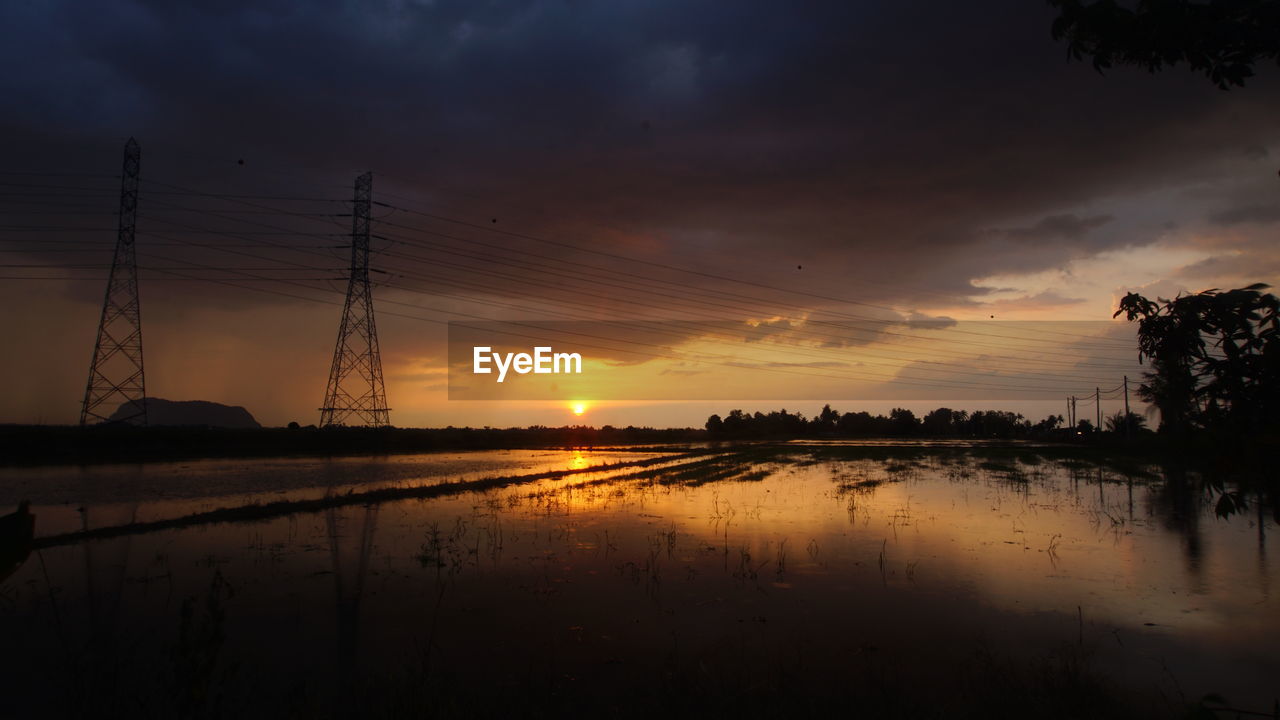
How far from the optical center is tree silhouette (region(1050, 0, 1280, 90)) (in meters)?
3.64

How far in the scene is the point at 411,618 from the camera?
8789mm

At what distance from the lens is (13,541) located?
12.3ft

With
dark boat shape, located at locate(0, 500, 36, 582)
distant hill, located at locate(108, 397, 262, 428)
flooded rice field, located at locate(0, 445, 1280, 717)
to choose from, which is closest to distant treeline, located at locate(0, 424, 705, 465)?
flooded rice field, located at locate(0, 445, 1280, 717)

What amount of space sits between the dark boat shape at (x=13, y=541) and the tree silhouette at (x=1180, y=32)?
6545mm

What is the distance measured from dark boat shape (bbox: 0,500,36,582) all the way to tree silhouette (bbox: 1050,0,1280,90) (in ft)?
21.5

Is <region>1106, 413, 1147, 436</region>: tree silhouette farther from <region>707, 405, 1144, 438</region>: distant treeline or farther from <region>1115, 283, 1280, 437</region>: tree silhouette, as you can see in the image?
<region>1115, 283, 1280, 437</region>: tree silhouette

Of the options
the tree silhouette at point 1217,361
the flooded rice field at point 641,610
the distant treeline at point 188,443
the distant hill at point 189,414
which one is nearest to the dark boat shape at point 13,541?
the flooded rice field at point 641,610

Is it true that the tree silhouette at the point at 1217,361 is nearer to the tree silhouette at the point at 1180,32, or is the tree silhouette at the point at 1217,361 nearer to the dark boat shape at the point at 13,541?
the tree silhouette at the point at 1180,32

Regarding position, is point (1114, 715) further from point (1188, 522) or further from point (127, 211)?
point (127, 211)

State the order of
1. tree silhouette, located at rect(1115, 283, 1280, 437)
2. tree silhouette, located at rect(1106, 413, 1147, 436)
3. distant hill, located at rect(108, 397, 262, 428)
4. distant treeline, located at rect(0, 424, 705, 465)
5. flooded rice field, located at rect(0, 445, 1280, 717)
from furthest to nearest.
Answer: distant hill, located at rect(108, 397, 262, 428) → tree silhouette, located at rect(1106, 413, 1147, 436) → distant treeline, located at rect(0, 424, 705, 465) → flooded rice field, located at rect(0, 445, 1280, 717) → tree silhouette, located at rect(1115, 283, 1280, 437)

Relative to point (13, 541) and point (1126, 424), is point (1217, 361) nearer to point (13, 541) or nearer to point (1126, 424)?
point (13, 541)

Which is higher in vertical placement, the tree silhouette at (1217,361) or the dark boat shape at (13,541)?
the tree silhouette at (1217,361)

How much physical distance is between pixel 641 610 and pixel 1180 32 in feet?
26.8

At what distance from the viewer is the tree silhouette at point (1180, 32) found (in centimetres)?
364
